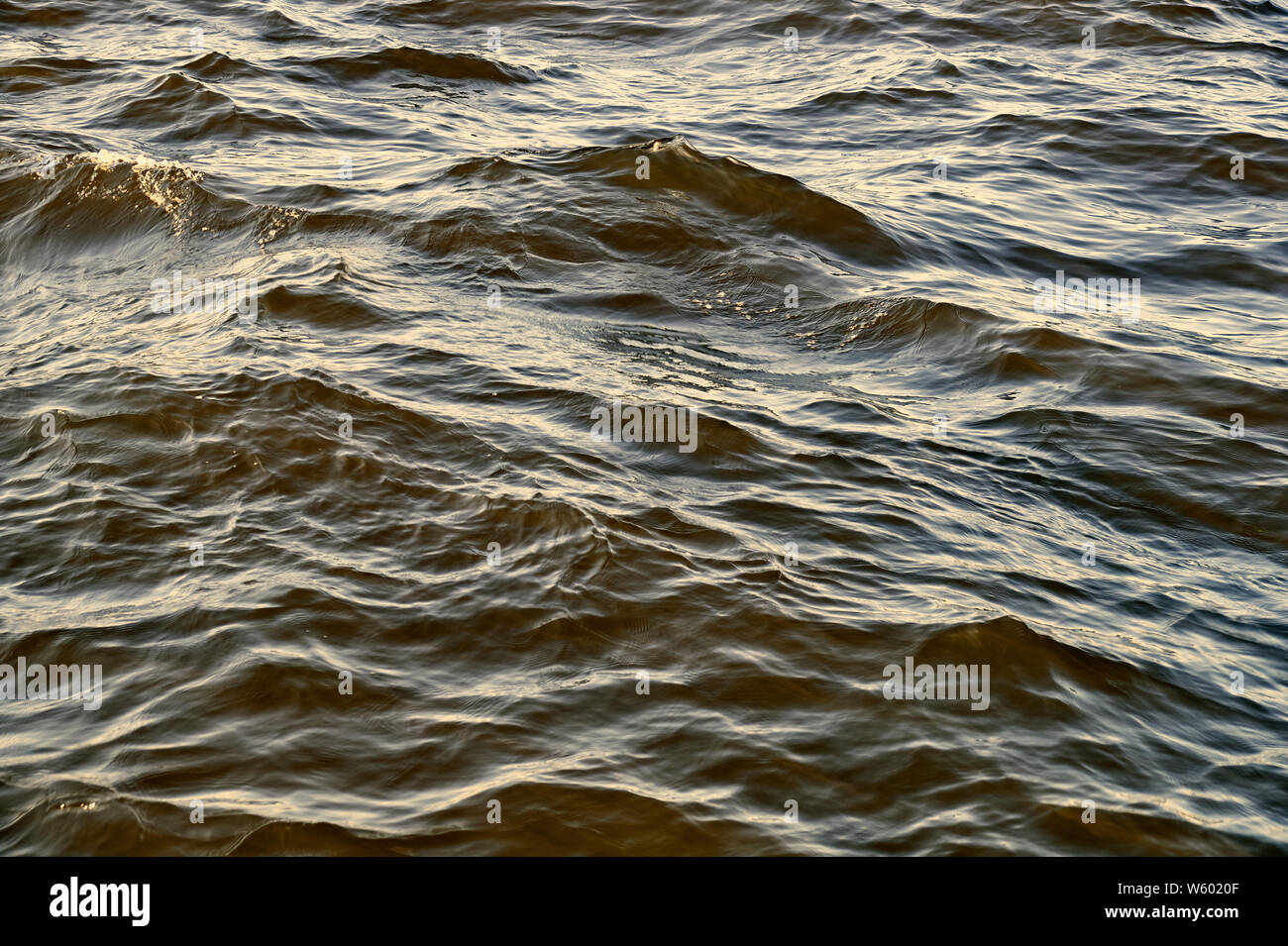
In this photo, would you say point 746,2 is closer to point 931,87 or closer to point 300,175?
point 931,87

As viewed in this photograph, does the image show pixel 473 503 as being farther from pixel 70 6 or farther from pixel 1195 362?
pixel 70 6

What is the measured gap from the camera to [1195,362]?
820 centimetres

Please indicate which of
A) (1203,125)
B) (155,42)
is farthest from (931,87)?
(155,42)

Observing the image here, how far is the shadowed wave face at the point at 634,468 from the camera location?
15.7 feet

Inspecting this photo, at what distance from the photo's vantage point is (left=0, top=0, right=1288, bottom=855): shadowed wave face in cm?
478

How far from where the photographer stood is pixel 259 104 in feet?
38.7

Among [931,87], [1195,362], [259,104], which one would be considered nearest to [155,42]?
[259,104]

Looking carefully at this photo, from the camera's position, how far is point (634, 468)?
670cm
